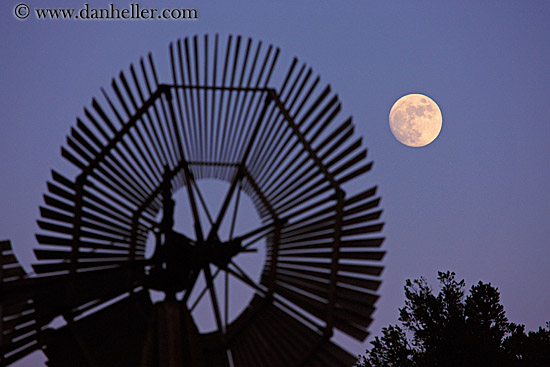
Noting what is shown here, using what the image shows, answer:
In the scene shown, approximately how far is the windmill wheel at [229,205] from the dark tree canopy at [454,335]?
8803 millimetres

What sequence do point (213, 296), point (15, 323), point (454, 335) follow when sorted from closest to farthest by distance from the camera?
point (15, 323)
point (213, 296)
point (454, 335)

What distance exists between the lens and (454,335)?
44.9 feet

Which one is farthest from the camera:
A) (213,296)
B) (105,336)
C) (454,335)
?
(454,335)

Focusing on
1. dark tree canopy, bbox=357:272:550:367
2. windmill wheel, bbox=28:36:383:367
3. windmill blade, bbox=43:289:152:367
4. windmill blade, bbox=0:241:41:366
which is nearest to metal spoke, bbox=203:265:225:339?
windmill wheel, bbox=28:36:383:367

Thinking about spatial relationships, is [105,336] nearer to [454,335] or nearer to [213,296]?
[213,296]

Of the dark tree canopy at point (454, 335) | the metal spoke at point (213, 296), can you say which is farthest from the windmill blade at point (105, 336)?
the dark tree canopy at point (454, 335)

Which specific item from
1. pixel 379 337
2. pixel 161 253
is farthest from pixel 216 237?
pixel 379 337

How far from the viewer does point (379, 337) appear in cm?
1459

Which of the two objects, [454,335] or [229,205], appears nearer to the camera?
[229,205]

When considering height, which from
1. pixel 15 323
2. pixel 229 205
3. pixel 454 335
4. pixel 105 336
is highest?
pixel 454 335

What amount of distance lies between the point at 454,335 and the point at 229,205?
1006 cm

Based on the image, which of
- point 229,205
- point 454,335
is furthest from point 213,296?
point 454,335

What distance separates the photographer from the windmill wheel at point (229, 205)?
15.9 feet

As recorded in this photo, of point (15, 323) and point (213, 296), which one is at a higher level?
point (213, 296)
